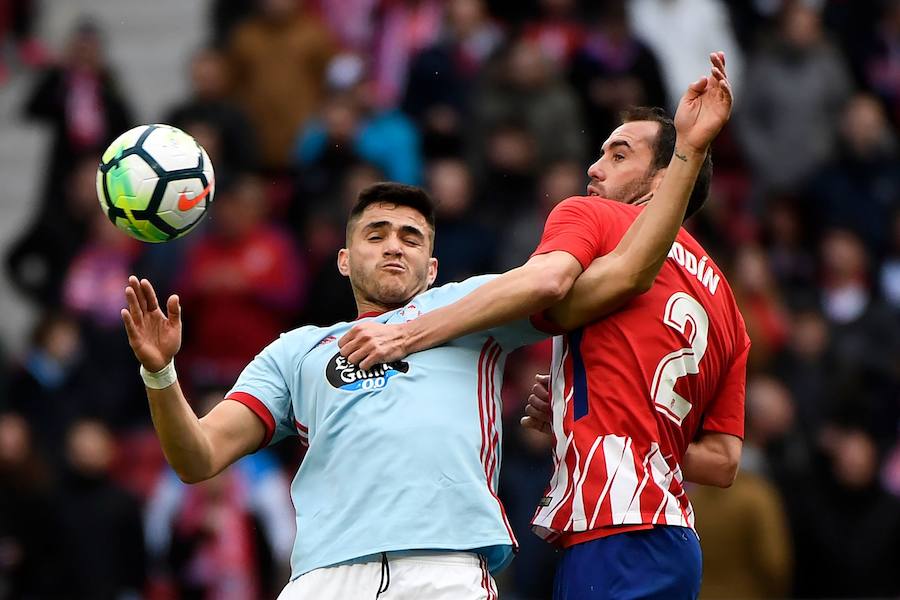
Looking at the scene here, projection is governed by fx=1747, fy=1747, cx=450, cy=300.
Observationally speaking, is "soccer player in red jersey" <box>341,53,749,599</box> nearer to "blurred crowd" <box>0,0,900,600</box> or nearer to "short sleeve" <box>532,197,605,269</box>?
"short sleeve" <box>532,197,605,269</box>

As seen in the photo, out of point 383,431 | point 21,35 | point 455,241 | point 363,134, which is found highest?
point 21,35

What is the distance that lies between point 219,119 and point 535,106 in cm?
269

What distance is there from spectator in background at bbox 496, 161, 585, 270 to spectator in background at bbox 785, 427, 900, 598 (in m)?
2.64

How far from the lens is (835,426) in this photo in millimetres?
12898

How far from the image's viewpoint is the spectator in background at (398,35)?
15766mm

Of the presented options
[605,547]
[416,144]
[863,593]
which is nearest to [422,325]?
[605,547]

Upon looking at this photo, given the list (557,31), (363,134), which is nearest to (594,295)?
(363,134)

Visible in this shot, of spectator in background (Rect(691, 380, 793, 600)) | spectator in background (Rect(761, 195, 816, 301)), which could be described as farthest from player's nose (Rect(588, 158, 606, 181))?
spectator in background (Rect(761, 195, 816, 301))

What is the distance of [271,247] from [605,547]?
304 inches

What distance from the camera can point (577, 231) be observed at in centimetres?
676

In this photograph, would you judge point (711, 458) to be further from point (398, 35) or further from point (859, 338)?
point (398, 35)

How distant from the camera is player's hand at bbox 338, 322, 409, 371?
6859 mm

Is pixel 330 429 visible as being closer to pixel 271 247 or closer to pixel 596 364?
pixel 596 364

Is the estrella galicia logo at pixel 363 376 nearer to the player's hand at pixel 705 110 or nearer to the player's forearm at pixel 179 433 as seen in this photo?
the player's forearm at pixel 179 433
